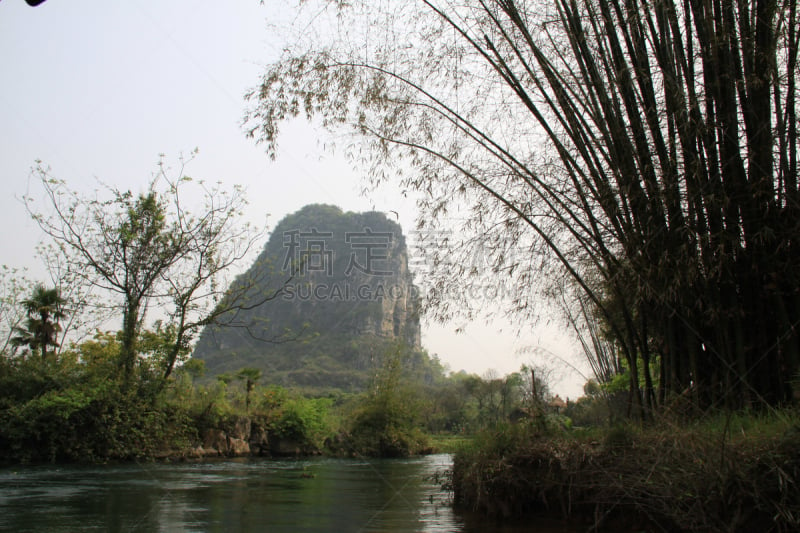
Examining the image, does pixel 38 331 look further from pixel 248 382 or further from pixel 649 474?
pixel 649 474

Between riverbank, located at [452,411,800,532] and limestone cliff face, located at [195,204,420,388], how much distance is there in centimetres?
4205

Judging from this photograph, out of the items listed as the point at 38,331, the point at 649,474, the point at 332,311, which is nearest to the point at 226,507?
the point at 649,474

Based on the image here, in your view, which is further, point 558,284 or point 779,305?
point 558,284

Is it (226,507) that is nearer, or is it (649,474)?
(649,474)

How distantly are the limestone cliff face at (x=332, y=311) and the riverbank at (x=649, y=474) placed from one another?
42051mm

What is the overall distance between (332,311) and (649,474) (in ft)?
231

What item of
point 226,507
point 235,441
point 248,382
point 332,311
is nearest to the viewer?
point 226,507

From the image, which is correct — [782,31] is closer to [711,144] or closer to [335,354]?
[711,144]

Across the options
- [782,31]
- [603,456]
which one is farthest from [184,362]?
[782,31]

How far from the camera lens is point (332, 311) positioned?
72.6 m

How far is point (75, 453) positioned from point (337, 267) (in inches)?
2415

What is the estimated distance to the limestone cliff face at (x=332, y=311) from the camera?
175ft

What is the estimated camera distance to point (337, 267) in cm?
7388

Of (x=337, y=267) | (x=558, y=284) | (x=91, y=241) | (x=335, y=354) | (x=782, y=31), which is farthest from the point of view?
(x=337, y=267)
